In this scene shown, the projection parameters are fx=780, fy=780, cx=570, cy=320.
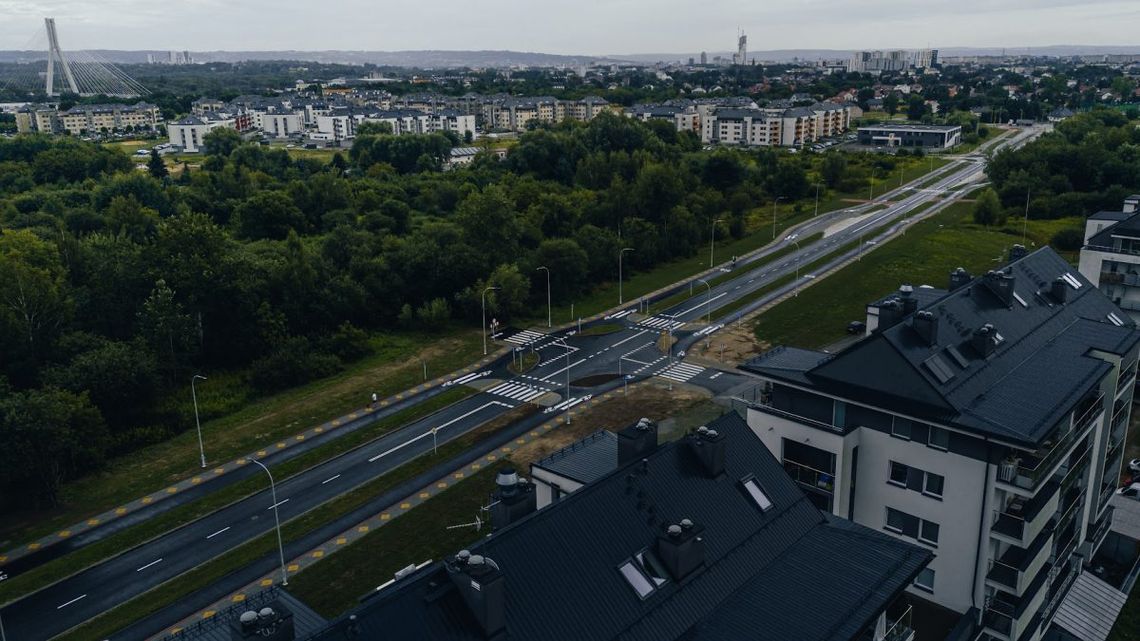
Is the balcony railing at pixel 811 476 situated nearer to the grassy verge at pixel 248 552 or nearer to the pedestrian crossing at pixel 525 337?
the grassy verge at pixel 248 552

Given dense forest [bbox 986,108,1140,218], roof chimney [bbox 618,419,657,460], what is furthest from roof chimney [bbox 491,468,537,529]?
dense forest [bbox 986,108,1140,218]

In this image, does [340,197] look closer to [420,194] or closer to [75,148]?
[420,194]

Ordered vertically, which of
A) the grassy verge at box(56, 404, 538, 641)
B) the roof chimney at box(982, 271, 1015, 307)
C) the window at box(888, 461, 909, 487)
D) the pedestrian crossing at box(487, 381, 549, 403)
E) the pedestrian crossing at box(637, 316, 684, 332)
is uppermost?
the roof chimney at box(982, 271, 1015, 307)

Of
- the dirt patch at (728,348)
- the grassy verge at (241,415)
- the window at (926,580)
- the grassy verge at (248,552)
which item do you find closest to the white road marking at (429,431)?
the grassy verge at (248,552)

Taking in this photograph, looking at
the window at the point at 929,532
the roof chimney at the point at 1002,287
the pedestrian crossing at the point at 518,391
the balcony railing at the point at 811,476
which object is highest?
the roof chimney at the point at 1002,287

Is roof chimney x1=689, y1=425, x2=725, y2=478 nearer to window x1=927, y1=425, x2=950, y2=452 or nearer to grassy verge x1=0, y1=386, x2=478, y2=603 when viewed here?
window x1=927, y1=425, x2=950, y2=452

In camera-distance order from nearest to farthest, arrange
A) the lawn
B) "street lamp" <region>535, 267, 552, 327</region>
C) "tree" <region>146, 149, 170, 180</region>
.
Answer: the lawn, "street lamp" <region>535, 267, 552, 327</region>, "tree" <region>146, 149, 170, 180</region>
